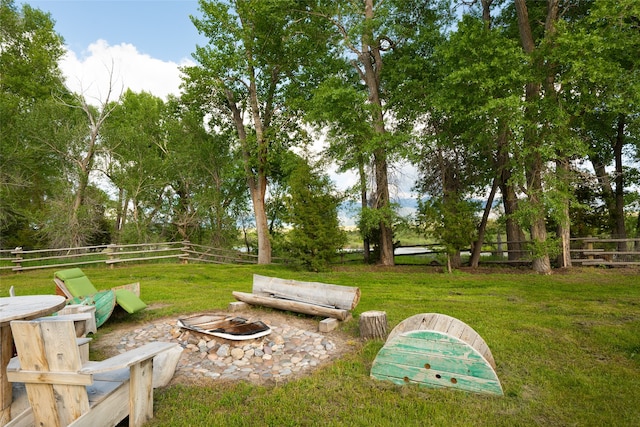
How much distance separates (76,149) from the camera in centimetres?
1733

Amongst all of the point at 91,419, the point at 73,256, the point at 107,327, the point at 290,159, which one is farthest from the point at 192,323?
the point at 73,256

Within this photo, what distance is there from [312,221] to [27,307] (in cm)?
1065

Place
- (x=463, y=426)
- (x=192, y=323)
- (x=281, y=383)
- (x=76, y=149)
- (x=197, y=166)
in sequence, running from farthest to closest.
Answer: (x=197, y=166)
(x=76, y=149)
(x=192, y=323)
(x=281, y=383)
(x=463, y=426)

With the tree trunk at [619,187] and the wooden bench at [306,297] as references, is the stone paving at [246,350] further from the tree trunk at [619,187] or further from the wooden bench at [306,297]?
the tree trunk at [619,187]

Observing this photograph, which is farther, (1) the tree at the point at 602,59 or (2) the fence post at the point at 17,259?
(2) the fence post at the point at 17,259

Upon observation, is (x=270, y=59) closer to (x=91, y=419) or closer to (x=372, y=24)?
(x=372, y=24)

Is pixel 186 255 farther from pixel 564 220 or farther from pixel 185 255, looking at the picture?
pixel 564 220

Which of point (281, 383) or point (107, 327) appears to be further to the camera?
point (107, 327)

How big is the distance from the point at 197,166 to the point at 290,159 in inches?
267

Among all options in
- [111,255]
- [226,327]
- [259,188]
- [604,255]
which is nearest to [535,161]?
[604,255]

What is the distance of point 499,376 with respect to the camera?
13.3 ft

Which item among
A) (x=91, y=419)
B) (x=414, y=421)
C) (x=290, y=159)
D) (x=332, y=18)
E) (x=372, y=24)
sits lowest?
(x=414, y=421)

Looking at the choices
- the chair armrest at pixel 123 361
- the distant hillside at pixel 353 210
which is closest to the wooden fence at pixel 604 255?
the distant hillside at pixel 353 210

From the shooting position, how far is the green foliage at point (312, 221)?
1357cm
